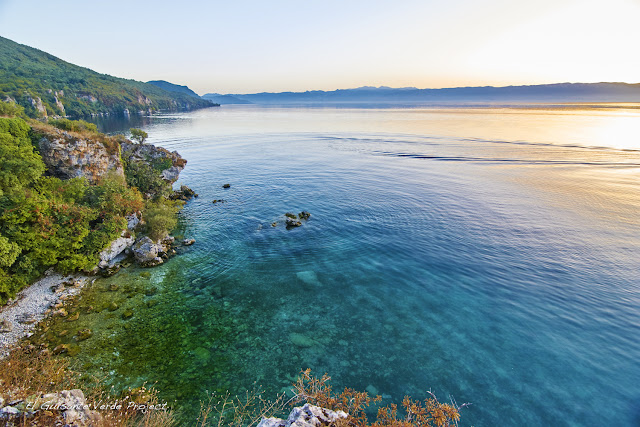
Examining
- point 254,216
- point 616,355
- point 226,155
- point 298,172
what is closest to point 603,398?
point 616,355

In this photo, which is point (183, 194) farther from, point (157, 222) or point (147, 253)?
point (147, 253)

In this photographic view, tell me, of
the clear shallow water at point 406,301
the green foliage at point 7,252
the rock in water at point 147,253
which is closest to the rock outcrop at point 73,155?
the clear shallow water at point 406,301

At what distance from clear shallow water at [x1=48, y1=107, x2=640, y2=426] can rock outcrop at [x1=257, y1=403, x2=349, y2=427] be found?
9550 mm

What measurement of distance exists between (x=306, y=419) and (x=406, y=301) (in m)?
19.8

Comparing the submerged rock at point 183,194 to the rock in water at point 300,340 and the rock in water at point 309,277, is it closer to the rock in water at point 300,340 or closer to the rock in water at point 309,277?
the rock in water at point 309,277

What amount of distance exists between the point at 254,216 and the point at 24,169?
2751cm

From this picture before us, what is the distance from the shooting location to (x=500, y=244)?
38.3 metres

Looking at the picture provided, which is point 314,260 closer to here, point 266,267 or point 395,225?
point 266,267

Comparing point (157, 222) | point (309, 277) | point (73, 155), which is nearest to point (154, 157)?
point (73, 155)

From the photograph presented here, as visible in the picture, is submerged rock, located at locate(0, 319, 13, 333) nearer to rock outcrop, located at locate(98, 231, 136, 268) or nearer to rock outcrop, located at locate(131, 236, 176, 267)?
rock outcrop, located at locate(98, 231, 136, 268)

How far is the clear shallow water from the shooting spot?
19.9m

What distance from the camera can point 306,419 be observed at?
10789 mm

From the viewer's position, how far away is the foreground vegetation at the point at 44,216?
26281 millimetres

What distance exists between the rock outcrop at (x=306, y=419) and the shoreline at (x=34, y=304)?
22861 mm
